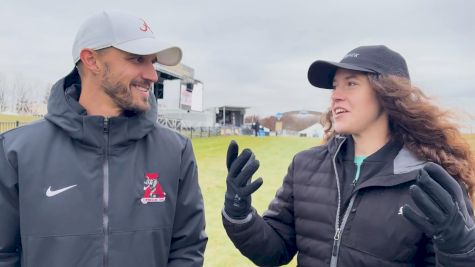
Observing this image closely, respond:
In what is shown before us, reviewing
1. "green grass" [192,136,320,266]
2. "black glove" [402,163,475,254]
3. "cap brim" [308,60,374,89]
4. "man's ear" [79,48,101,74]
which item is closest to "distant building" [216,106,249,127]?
"green grass" [192,136,320,266]

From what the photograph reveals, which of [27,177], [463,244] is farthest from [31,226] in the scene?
[463,244]

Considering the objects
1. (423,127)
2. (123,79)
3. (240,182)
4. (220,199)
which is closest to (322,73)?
(423,127)

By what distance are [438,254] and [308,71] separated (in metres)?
1.27

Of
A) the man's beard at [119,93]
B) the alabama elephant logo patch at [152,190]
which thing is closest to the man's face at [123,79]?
the man's beard at [119,93]

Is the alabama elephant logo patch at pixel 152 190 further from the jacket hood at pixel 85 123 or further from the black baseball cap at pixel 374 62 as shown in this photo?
the black baseball cap at pixel 374 62

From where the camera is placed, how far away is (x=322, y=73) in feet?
8.25

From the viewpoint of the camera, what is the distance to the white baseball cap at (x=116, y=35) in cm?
210

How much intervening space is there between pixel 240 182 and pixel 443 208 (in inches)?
38.8

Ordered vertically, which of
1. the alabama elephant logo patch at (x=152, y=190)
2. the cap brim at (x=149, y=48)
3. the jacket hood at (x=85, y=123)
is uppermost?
the cap brim at (x=149, y=48)

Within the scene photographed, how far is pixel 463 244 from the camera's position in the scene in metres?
1.69

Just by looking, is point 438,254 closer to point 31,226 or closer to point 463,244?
point 463,244

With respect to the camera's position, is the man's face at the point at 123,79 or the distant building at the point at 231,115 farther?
Result: the distant building at the point at 231,115

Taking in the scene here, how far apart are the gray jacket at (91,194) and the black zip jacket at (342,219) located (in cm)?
43

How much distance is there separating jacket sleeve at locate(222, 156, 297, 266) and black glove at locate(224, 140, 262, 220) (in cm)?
7
